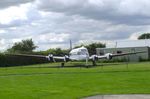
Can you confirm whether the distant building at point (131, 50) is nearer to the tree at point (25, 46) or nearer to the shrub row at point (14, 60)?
the shrub row at point (14, 60)

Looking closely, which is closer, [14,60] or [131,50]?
[14,60]

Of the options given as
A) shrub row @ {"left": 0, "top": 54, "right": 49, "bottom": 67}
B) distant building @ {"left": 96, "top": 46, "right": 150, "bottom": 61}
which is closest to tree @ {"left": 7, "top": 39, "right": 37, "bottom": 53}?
distant building @ {"left": 96, "top": 46, "right": 150, "bottom": 61}

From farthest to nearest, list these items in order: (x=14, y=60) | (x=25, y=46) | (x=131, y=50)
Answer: (x=25, y=46) → (x=131, y=50) → (x=14, y=60)

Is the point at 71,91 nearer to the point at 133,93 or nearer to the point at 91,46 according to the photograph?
the point at 133,93

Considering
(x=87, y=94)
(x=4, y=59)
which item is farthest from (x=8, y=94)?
(x=4, y=59)

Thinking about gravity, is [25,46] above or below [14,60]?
above

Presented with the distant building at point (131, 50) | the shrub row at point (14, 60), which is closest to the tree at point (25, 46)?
the distant building at point (131, 50)

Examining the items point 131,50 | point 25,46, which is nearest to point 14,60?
point 131,50

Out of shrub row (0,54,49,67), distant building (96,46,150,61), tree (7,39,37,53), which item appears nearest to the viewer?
shrub row (0,54,49,67)

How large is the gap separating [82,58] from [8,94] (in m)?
58.1

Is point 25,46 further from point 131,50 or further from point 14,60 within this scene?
point 14,60

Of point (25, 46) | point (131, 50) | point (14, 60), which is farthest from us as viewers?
point (25, 46)

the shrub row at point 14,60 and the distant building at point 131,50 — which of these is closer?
the shrub row at point 14,60

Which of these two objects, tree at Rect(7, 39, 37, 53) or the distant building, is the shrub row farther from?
tree at Rect(7, 39, 37, 53)
